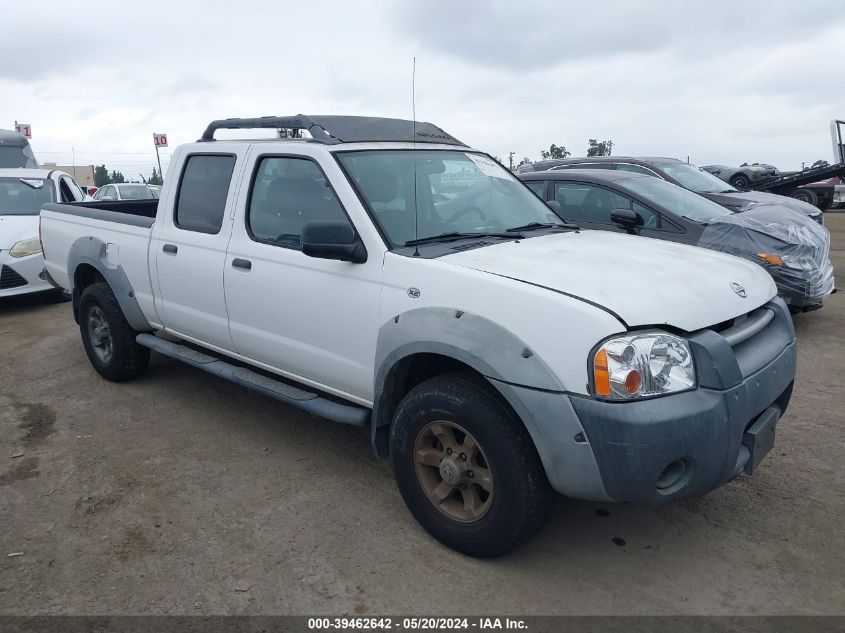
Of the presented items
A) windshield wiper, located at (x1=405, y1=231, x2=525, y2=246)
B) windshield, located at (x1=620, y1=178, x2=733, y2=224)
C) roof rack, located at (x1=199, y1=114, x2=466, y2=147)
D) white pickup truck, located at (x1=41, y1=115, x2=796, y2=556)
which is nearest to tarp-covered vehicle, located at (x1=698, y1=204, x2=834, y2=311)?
windshield, located at (x1=620, y1=178, x2=733, y2=224)

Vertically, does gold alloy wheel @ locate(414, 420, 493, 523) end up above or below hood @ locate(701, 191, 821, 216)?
below

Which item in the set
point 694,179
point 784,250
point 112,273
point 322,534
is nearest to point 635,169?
point 694,179

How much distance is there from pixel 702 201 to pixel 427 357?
540 cm

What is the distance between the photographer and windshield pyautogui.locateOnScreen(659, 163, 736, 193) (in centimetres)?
936

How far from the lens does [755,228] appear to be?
6.71 meters

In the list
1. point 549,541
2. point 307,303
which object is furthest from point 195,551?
A: point 549,541

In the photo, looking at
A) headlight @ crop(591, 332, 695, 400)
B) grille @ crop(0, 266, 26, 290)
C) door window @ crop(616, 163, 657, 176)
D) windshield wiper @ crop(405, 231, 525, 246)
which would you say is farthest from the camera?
door window @ crop(616, 163, 657, 176)

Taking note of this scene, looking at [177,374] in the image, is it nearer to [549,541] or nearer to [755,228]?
[549,541]

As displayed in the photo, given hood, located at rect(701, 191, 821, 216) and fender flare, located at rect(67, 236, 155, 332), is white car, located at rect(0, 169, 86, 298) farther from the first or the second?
hood, located at rect(701, 191, 821, 216)

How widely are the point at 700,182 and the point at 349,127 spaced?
6.88 m

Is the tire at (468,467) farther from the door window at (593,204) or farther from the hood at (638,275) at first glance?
the door window at (593,204)

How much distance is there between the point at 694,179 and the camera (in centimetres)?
962

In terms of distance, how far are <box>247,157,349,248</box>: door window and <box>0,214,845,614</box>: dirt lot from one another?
136cm

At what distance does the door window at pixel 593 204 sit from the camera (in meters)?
6.97
